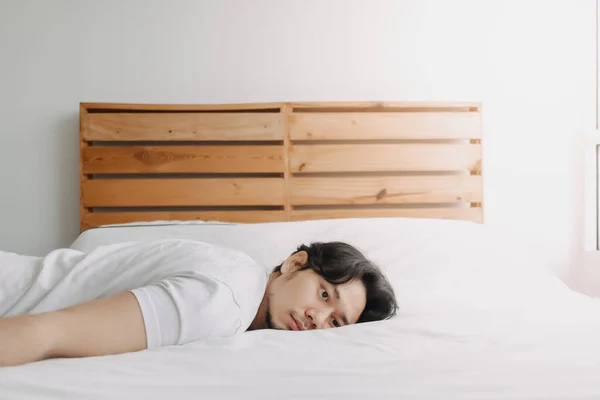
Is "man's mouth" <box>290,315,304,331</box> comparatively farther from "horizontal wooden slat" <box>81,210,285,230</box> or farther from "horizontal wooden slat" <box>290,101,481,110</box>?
"horizontal wooden slat" <box>290,101,481,110</box>

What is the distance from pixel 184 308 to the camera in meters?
0.96

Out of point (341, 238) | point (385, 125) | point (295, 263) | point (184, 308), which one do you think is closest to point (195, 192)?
point (341, 238)

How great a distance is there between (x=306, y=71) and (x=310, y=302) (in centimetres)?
153

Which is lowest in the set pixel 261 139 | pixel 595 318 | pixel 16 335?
pixel 595 318

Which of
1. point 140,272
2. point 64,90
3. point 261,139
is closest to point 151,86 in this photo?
point 64,90

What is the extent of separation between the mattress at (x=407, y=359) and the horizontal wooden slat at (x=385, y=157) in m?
0.65

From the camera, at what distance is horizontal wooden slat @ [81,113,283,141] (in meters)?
2.37

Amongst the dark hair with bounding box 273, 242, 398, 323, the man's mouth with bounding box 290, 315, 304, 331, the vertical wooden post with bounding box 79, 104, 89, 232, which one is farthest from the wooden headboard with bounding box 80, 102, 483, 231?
the man's mouth with bounding box 290, 315, 304, 331

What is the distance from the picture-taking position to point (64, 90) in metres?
2.51

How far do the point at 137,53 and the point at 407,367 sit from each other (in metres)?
1.98

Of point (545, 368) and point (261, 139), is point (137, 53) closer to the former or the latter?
point (261, 139)

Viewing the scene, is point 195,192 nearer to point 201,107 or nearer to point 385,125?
point 201,107

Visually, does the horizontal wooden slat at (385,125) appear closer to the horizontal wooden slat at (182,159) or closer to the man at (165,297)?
the horizontal wooden slat at (182,159)

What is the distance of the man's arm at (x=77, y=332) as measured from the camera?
842mm
